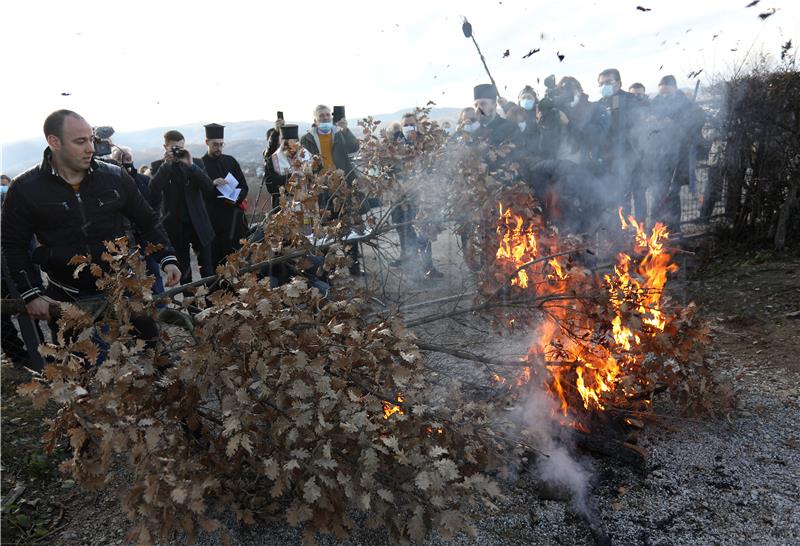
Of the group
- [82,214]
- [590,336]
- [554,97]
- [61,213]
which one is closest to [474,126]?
[554,97]

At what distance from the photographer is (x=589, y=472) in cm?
341

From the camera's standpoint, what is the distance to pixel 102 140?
658 cm

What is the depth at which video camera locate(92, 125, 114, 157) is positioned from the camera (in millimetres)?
6400

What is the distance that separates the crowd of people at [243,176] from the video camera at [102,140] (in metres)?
0.12

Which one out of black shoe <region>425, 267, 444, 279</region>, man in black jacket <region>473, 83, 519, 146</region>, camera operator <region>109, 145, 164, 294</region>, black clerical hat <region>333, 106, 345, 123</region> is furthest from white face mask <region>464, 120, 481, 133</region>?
camera operator <region>109, 145, 164, 294</region>

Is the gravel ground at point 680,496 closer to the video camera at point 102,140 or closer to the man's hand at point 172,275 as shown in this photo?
the man's hand at point 172,275

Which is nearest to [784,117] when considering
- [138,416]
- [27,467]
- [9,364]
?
[138,416]

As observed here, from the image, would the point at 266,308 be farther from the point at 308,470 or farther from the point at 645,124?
the point at 645,124

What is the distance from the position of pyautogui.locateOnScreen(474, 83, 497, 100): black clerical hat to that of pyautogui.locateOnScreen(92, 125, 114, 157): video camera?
5.02 metres

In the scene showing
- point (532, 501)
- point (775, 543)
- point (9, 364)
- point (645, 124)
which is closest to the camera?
point (775, 543)

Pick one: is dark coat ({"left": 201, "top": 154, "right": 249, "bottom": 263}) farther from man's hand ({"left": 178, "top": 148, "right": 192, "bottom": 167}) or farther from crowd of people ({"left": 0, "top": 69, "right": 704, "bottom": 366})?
man's hand ({"left": 178, "top": 148, "right": 192, "bottom": 167})

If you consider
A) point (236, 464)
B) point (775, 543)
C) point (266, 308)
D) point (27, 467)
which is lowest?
point (775, 543)

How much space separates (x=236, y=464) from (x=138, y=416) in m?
0.62

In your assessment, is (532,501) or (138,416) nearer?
(138,416)
